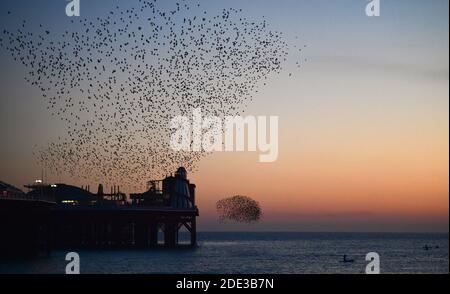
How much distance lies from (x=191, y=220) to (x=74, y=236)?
16.5 metres

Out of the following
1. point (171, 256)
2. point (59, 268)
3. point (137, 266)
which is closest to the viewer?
point (59, 268)

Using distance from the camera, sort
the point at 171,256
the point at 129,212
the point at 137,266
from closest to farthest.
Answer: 1. the point at 137,266
2. the point at 171,256
3. the point at 129,212

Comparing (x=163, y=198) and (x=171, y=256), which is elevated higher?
(x=163, y=198)

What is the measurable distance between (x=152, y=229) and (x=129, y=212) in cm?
1085
